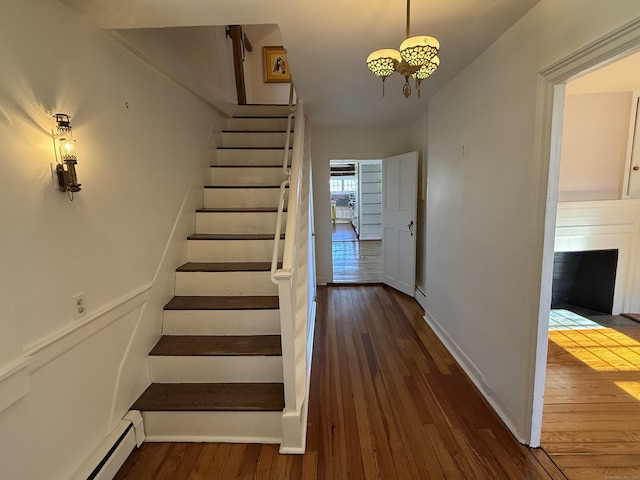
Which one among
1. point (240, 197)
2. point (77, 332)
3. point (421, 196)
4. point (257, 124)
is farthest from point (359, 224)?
point (77, 332)

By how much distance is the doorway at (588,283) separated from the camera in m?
1.72

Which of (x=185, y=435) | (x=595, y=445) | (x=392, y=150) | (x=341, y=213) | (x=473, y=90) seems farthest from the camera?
(x=341, y=213)

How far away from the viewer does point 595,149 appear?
3029 mm

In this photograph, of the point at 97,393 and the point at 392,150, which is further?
the point at 392,150

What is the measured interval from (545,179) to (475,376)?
1.54m

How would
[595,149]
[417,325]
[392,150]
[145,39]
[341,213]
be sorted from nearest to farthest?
[145,39], [595,149], [417,325], [392,150], [341,213]

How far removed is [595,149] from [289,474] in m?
3.70

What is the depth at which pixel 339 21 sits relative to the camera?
1706mm

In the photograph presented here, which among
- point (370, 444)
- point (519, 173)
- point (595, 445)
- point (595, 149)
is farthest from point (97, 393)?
point (595, 149)

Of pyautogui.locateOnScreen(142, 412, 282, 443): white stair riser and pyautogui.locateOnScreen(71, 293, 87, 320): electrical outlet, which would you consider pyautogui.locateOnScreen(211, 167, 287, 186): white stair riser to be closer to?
pyautogui.locateOnScreen(71, 293, 87, 320): electrical outlet

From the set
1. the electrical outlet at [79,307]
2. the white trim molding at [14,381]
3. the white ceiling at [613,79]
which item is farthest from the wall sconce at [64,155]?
the white ceiling at [613,79]

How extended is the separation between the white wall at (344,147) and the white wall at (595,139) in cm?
201

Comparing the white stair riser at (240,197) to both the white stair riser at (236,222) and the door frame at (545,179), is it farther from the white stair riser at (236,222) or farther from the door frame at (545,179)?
the door frame at (545,179)

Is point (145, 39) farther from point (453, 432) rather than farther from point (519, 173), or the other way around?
point (453, 432)
